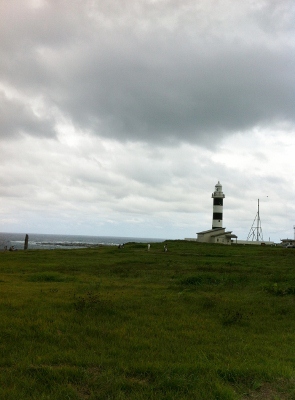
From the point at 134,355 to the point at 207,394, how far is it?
207cm

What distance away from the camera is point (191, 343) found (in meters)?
8.63

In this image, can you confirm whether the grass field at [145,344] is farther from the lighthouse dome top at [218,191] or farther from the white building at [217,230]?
the lighthouse dome top at [218,191]

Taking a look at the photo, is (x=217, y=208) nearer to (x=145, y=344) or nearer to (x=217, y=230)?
(x=217, y=230)

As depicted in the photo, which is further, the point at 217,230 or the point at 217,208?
the point at 217,208

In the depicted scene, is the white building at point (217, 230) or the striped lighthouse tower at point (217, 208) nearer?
the white building at point (217, 230)

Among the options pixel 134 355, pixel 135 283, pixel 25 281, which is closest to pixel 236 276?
pixel 135 283

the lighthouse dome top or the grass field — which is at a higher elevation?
the lighthouse dome top

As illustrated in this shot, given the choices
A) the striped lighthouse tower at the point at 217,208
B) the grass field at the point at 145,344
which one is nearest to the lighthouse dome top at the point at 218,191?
the striped lighthouse tower at the point at 217,208

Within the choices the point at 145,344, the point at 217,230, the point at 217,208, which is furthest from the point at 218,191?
the point at 145,344

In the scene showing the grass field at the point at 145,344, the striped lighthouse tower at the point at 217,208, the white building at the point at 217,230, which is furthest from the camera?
the striped lighthouse tower at the point at 217,208

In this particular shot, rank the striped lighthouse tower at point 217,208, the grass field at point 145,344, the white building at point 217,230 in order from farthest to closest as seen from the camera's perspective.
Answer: the striped lighthouse tower at point 217,208 → the white building at point 217,230 → the grass field at point 145,344

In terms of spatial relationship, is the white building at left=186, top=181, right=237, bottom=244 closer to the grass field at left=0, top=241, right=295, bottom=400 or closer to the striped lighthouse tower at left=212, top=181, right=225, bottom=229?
the striped lighthouse tower at left=212, top=181, right=225, bottom=229

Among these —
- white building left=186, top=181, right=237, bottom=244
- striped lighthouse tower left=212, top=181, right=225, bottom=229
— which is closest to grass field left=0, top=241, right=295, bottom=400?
white building left=186, top=181, right=237, bottom=244

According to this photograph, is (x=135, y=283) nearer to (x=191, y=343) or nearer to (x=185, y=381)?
(x=191, y=343)
